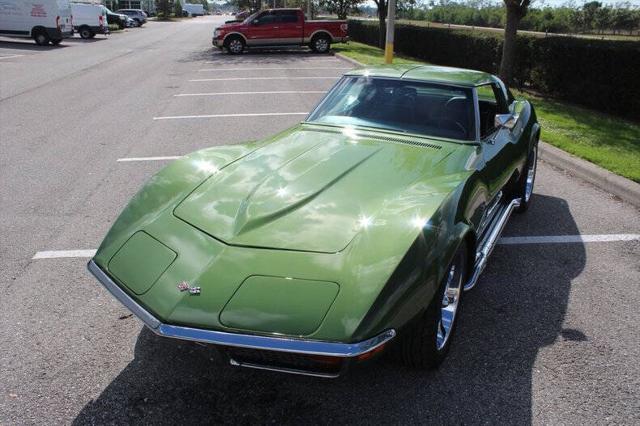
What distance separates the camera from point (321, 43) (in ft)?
77.2

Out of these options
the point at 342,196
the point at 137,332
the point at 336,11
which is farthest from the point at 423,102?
the point at 336,11

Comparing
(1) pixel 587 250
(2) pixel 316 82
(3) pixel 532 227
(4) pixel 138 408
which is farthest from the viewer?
(2) pixel 316 82

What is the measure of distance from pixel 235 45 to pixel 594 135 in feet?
57.1

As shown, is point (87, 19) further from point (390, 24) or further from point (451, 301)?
point (451, 301)

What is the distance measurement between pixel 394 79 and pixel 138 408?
303 cm

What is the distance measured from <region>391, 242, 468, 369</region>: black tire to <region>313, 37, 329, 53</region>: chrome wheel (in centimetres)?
2175

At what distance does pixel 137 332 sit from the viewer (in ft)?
10.9

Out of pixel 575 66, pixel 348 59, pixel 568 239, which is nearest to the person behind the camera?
pixel 568 239

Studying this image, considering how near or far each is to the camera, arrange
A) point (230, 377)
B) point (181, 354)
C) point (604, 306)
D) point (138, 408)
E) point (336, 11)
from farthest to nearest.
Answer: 1. point (336, 11)
2. point (604, 306)
3. point (181, 354)
4. point (230, 377)
5. point (138, 408)

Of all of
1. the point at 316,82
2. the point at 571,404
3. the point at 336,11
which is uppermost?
the point at 336,11

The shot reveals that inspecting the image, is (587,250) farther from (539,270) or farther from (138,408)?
(138,408)

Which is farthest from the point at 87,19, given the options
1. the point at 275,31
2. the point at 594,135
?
the point at 594,135

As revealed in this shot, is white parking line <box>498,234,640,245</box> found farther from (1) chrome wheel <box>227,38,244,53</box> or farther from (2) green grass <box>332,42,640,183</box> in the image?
(1) chrome wheel <box>227,38,244,53</box>

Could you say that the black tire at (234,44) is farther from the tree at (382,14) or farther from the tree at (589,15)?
the tree at (589,15)
